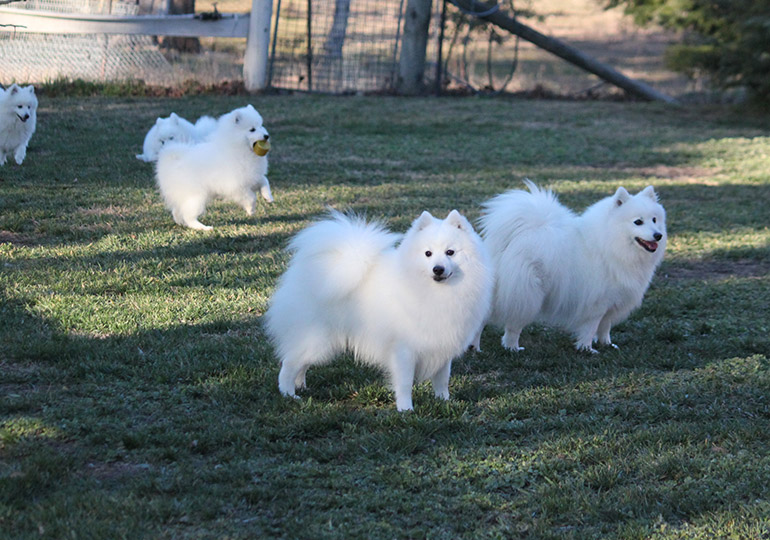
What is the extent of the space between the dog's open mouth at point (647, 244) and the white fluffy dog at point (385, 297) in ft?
5.12

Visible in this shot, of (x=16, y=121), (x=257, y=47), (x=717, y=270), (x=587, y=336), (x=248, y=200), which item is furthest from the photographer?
(x=257, y=47)

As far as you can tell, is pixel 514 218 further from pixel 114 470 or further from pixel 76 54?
pixel 76 54

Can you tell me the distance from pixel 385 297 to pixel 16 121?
21.0 ft

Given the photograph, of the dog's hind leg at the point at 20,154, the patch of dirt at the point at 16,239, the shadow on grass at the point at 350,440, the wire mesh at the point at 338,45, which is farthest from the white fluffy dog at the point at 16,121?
the wire mesh at the point at 338,45

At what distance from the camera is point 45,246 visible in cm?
622

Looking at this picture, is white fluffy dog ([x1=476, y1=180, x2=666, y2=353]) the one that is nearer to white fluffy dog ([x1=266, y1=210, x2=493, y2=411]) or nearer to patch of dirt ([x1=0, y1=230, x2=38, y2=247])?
white fluffy dog ([x1=266, y1=210, x2=493, y2=411])

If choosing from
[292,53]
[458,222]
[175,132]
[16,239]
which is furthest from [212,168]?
[292,53]

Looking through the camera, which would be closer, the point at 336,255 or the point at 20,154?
the point at 336,255

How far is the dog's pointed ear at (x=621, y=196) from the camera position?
5.07m

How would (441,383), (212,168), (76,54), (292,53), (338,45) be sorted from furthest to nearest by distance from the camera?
(338,45), (292,53), (76,54), (212,168), (441,383)

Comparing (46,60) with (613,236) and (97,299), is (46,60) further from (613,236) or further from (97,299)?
(613,236)

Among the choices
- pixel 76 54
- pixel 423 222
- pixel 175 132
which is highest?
pixel 76 54

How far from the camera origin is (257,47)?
15.0 metres

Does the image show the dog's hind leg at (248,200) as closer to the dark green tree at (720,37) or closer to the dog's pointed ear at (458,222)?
the dog's pointed ear at (458,222)
